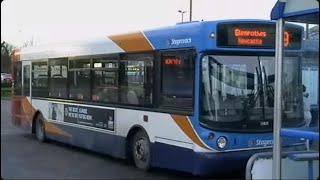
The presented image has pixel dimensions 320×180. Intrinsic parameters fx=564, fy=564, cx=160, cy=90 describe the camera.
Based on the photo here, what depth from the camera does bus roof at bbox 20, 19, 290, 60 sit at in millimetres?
8117

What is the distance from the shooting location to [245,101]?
27.1 ft

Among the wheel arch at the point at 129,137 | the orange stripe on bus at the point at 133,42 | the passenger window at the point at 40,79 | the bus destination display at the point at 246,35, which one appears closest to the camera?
the bus destination display at the point at 246,35

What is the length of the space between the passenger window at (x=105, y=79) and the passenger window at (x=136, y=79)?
0.76ft

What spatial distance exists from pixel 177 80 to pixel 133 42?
1.53 metres

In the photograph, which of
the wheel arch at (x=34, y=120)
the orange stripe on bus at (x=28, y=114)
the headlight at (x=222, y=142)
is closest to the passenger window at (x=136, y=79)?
the headlight at (x=222, y=142)

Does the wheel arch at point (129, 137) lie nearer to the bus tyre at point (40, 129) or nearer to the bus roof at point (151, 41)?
the bus roof at point (151, 41)

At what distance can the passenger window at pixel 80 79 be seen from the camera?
1123 cm

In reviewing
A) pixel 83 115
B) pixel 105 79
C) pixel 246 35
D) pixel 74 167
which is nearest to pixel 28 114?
pixel 83 115

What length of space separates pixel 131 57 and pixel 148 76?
0.70 metres

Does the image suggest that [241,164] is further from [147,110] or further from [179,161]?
[147,110]

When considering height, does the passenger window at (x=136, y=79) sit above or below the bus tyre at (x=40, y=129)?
above

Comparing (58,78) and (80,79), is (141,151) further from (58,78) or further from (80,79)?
(58,78)

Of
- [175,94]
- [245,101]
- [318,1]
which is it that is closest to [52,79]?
[175,94]

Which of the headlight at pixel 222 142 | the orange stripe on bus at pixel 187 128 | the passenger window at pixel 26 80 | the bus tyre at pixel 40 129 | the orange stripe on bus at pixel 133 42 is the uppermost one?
the orange stripe on bus at pixel 133 42
